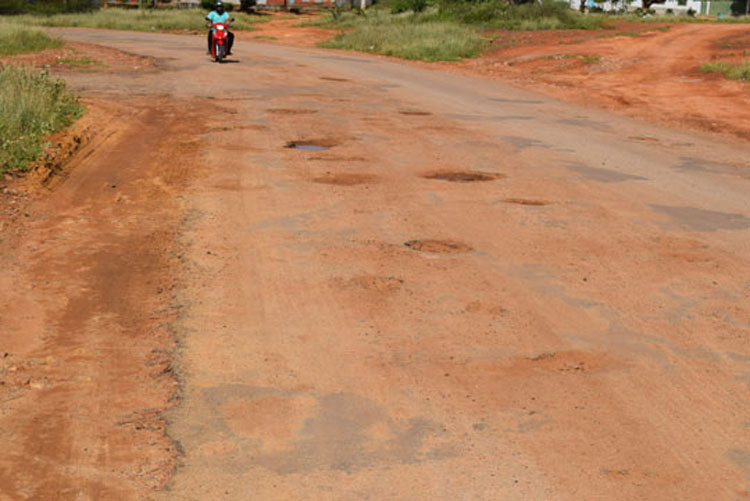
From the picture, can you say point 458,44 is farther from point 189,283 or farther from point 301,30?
point 189,283

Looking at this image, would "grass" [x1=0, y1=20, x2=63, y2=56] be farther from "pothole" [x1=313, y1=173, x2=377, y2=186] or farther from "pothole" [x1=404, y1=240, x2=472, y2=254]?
"pothole" [x1=404, y1=240, x2=472, y2=254]

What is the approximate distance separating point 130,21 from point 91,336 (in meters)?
46.2

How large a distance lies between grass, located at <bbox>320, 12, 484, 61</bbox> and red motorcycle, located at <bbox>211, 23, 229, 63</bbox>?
7.88m

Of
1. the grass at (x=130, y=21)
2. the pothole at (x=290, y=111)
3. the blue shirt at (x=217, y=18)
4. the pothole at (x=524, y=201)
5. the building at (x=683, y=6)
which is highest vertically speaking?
the building at (x=683, y=6)

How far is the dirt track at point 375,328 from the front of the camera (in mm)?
4531

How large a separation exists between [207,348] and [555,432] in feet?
6.81

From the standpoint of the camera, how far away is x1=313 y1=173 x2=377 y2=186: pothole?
10758 mm

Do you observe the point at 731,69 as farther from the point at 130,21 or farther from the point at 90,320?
the point at 130,21

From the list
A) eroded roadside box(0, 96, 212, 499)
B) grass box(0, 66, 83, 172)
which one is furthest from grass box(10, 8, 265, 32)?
eroded roadside box(0, 96, 212, 499)

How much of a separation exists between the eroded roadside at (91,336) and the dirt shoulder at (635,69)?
11.0m

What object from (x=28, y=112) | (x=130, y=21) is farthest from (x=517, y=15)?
(x=28, y=112)

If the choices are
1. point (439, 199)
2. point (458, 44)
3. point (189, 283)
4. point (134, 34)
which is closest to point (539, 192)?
point (439, 199)

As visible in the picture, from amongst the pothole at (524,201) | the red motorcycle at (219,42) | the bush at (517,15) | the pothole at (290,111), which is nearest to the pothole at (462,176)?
the pothole at (524,201)

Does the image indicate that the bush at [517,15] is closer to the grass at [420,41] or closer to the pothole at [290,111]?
the grass at [420,41]
